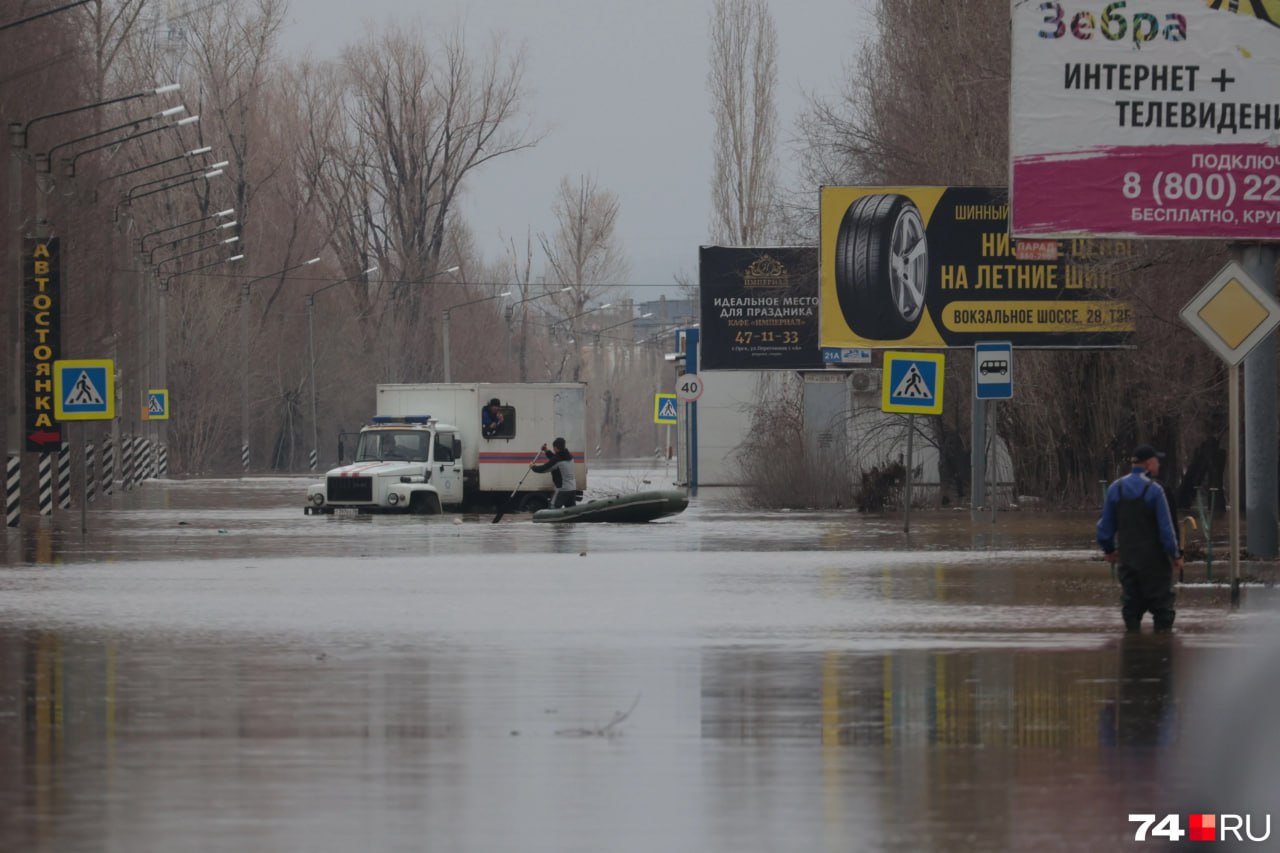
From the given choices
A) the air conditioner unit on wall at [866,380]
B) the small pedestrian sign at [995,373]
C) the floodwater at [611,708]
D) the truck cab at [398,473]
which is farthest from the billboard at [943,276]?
the floodwater at [611,708]

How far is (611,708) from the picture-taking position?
1370 centimetres

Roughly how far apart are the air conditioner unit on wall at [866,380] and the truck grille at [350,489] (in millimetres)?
15431

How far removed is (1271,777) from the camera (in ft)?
25.5

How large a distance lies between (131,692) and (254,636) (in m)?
3.91

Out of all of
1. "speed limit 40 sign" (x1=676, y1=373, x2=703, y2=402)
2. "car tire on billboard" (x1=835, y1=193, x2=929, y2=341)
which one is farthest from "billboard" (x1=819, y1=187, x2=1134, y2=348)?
"speed limit 40 sign" (x1=676, y1=373, x2=703, y2=402)

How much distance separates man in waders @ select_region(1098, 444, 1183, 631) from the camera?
60.4ft

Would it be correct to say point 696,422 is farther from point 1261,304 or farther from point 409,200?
point 1261,304

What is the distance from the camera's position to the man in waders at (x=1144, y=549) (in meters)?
18.4

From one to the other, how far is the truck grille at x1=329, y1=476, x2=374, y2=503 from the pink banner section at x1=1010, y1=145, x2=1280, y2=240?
21.7 meters

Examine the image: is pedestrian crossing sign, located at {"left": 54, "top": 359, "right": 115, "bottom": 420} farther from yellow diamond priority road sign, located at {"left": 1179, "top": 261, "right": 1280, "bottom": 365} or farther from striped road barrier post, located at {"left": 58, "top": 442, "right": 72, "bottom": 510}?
yellow diamond priority road sign, located at {"left": 1179, "top": 261, "right": 1280, "bottom": 365}

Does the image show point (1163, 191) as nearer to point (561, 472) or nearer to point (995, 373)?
point (995, 373)

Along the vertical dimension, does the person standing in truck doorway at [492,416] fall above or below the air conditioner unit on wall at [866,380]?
below

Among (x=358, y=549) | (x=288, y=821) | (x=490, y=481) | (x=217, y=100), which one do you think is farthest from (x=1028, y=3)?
(x=217, y=100)

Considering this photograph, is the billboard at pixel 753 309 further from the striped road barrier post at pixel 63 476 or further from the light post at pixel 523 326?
the light post at pixel 523 326
